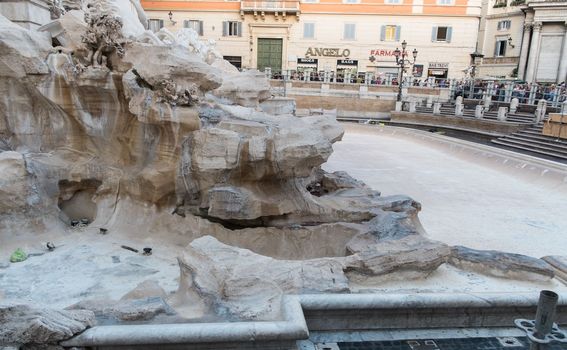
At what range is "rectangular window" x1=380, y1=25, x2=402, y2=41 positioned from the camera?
1394 inches

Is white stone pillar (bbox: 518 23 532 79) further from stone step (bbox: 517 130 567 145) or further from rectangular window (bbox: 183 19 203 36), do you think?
rectangular window (bbox: 183 19 203 36)

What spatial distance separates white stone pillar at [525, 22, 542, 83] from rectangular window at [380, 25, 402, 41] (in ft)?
31.7

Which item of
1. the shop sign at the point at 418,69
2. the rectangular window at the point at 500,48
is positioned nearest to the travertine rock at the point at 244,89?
the shop sign at the point at 418,69

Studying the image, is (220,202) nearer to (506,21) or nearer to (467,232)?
(467,232)

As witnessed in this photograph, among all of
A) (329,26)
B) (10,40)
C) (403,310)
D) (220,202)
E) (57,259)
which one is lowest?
(57,259)

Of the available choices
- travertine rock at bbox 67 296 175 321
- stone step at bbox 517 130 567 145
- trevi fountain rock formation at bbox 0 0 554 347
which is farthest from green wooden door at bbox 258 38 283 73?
travertine rock at bbox 67 296 175 321

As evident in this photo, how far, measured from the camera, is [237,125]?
661cm

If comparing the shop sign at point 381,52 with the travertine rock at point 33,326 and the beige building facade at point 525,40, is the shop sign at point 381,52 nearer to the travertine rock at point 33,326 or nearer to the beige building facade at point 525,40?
the beige building facade at point 525,40

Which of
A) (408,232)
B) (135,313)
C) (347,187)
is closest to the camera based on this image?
(135,313)

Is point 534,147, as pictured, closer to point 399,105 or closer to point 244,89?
point 399,105

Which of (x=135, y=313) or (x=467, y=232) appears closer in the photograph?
(x=135, y=313)

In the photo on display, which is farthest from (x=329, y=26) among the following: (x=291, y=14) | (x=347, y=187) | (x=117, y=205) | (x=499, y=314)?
(x=499, y=314)

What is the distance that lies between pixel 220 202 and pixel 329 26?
1246 inches

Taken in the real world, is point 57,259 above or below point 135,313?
below
